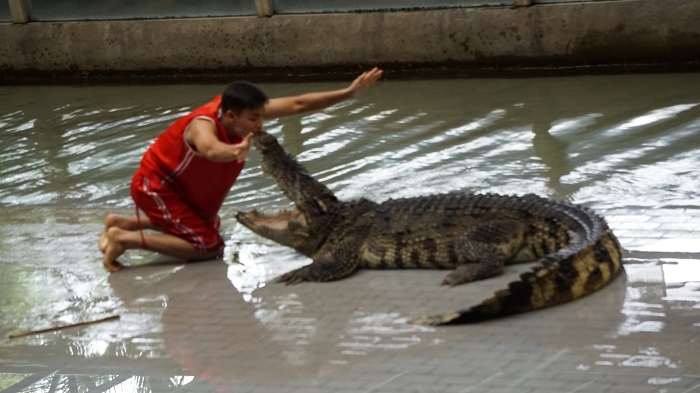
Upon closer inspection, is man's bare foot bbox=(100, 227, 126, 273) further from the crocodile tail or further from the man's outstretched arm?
the crocodile tail

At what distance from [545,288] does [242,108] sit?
5.49 feet

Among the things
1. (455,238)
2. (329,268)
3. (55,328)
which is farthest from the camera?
(329,268)

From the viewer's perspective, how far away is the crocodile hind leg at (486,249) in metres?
4.96

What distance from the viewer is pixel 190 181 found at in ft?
18.4

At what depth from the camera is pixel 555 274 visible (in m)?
4.57

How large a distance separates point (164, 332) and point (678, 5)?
5618mm

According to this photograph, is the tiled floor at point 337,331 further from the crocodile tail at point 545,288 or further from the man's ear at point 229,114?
the man's ear at point 229,114

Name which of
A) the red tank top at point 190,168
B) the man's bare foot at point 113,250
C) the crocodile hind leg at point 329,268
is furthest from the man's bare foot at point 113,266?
the crocodile hind leg at point 329,268

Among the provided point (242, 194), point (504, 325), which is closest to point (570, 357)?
point (504, 325)

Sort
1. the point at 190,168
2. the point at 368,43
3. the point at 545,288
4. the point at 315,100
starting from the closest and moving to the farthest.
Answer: the point at 545,288
the point at 190,168
the point at 315,100
the point at 368,43

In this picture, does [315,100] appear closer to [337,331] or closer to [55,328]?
[337,331]

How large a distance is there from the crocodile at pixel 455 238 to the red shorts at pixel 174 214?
0.20m

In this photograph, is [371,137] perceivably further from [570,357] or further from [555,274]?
[570,357]

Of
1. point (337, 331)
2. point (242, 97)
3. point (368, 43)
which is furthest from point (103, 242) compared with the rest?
point (368, 43)
